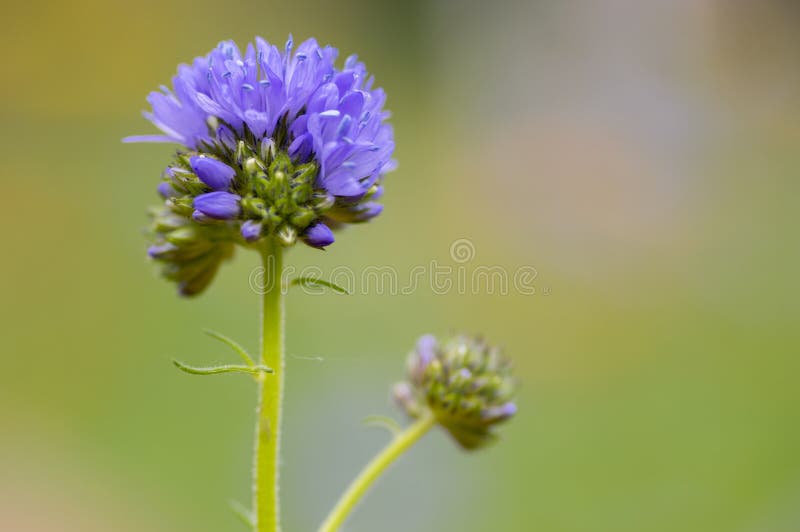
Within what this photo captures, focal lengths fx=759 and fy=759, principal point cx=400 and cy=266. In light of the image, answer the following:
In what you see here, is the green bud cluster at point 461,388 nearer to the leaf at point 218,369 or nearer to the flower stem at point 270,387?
the flower stem at point 270,387

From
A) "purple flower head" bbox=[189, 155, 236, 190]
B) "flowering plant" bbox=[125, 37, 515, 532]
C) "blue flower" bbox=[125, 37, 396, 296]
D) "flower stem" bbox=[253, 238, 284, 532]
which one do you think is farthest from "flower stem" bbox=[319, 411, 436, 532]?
"purple flower head" bbox=[189, 155, 236, 190]

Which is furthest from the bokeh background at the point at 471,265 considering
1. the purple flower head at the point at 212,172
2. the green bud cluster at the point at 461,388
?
the purple flower head at the point at 212,172

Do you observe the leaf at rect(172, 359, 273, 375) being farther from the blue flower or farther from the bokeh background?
the bokeh background

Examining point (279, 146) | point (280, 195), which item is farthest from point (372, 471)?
point (279, 146)

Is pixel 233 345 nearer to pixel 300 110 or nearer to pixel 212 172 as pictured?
pixel 212 172

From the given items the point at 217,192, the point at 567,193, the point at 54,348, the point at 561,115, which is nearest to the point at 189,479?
the point at 54,348

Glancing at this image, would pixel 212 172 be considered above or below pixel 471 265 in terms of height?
above
